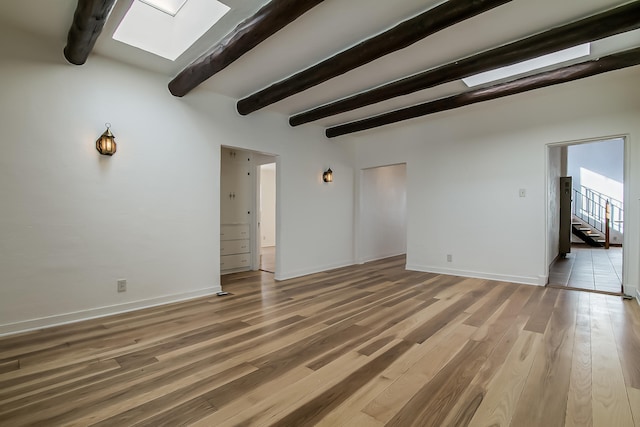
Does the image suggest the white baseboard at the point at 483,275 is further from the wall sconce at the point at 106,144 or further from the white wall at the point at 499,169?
the wall sconce at the point at 106,144

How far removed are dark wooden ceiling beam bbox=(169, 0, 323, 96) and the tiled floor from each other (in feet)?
15.5

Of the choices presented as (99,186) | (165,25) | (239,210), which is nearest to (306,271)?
(239,210)

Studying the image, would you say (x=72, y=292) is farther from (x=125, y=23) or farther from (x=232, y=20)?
(x=232, y=20)

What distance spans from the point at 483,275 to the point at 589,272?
2100 mm

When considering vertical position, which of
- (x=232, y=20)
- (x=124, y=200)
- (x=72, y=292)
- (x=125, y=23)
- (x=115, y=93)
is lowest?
(x=72, y=292)

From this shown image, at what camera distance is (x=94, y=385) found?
6.14 ft

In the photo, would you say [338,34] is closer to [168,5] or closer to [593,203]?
[168,5]

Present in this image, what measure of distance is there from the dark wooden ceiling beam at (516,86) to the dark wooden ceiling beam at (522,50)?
0.85m

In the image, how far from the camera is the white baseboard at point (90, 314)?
2.67 metres

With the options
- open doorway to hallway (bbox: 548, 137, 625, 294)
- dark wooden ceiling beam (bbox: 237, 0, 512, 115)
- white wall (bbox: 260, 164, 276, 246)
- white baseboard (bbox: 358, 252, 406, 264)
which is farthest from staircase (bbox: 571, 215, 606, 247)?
dark wooden ceiling beam (bbox: 237, 0, 512, 115)

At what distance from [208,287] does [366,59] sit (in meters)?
3.28

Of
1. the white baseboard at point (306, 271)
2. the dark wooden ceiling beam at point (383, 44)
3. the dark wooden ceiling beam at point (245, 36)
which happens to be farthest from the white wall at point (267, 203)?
the dark wooden ceiling beam at point (245, 36)

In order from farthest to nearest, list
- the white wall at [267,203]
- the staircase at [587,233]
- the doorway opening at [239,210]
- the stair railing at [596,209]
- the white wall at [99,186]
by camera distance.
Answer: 1. the white wall at [267,203]
2. the stair railing at [596,209]
3. the staircase at [587,233]
4. the doorway opening at [239,210]
5. the white wall at [99,186]

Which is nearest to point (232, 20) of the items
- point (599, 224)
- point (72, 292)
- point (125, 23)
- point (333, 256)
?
point (125, 23)
